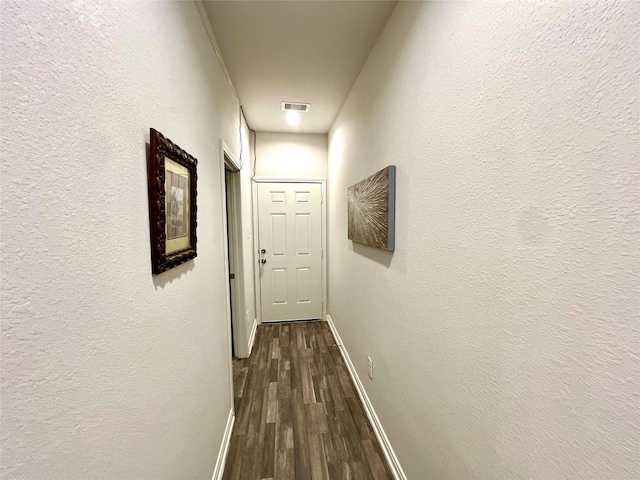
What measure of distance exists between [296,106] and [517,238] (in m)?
2.36

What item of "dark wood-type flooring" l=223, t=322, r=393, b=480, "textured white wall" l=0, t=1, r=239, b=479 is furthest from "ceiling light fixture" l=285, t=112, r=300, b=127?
"dark wood-type flooring" l=223, t=322, r=393, b=480

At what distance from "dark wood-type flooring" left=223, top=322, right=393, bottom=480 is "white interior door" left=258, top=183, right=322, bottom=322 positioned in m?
0.71

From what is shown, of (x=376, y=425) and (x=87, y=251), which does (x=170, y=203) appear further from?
(x=376, y=425)

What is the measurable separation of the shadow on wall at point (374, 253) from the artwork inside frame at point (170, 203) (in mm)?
1011

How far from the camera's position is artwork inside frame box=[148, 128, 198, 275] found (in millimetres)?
762

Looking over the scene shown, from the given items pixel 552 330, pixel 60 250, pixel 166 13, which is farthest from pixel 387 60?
pixel 60 250

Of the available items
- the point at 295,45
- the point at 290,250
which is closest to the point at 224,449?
the point at 290,250

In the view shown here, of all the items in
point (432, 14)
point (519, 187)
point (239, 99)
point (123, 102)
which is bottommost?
point (519, 187)

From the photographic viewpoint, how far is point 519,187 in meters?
0.69

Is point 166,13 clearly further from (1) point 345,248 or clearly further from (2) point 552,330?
(1) point 345,248

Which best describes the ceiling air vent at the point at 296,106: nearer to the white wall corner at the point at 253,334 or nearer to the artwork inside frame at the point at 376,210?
the artwork inside frame at the point at 376,210

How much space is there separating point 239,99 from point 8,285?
2.43 metres

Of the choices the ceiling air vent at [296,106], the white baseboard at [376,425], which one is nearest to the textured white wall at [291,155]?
the ceiling air vent at [296,106]

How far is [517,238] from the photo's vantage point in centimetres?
70
